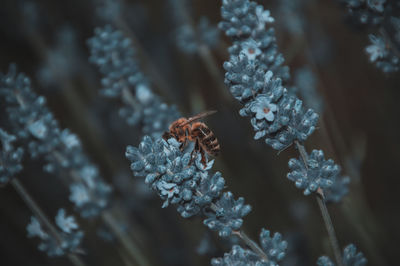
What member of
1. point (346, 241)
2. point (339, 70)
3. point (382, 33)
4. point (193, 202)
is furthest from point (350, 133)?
point (193, 202)

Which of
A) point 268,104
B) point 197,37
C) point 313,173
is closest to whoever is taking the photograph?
point 268,104

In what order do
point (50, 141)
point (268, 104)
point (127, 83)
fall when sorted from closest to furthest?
point (268, 104) → point (50, 141) → point (127, 83)

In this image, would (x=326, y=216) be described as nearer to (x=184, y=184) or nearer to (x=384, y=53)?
(x=184, y=184)

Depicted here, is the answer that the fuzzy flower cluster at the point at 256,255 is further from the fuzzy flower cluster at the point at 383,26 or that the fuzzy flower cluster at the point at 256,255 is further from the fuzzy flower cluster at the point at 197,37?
the fuzzy flower cluster at the point at 197,37

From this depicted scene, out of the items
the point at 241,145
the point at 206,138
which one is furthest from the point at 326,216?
the point at 241,145

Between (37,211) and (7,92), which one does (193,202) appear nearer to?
(37,211)

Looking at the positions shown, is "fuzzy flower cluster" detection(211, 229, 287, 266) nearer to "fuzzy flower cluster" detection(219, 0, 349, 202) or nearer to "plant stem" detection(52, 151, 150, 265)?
A: "fuzzy flower cluster" detection(219, 0, 349, 202)
